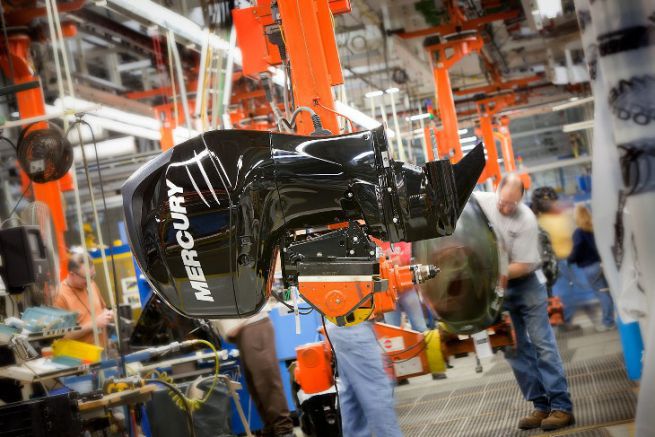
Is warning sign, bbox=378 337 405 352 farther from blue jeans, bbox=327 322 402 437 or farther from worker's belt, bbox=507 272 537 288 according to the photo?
worker's belt, bbox=507 272 537 288

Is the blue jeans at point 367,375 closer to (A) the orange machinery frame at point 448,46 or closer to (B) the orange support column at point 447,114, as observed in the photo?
(B) the orange support column at point 447,114

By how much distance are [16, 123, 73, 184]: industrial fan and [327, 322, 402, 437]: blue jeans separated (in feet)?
10.3

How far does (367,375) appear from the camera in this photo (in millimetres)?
4715

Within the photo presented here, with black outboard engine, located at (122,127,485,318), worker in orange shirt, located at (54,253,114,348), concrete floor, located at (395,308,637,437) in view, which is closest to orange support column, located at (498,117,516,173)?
concrete floor, located at (395,308,637,437)

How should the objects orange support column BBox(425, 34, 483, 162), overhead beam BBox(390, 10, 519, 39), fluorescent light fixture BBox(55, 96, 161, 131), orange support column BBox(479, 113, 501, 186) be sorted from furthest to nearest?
orange support column BBox(479, 113, 501, 186), overhead beam BBox(390, 10, 519, 39), orange support column BBox(425, 34, 483, 162), fluorescent light fixture BBox(55, 96, 161, 131)

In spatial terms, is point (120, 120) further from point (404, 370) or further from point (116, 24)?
point (404, 370)

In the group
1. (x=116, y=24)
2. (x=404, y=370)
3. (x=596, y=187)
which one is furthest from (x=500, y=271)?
(x=116, y=24)

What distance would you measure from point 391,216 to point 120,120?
23.8 ft

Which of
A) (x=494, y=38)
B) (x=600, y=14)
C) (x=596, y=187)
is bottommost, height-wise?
(x=596, y=187)

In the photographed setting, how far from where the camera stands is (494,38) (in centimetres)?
1634

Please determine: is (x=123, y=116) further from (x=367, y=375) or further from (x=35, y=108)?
(x=367, y=375)

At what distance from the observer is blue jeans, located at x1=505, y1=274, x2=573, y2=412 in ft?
18.5

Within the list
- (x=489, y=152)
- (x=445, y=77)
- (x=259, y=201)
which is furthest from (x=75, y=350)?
(x=489, y=152)

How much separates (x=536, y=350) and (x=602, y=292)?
5393 mm
